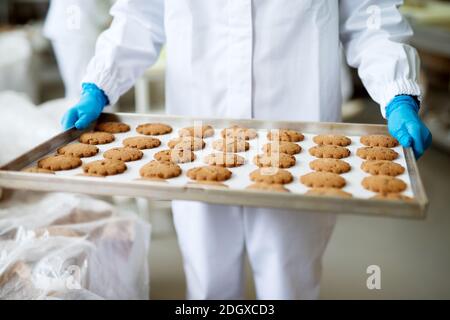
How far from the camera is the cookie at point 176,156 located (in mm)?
1336

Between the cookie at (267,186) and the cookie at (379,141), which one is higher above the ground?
the cookie at (379,141)

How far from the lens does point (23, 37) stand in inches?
150

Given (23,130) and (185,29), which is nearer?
(185,29)

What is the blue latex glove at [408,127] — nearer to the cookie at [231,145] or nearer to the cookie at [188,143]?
the cookie at [231,145]

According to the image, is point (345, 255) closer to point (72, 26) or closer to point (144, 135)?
point (144, 135)

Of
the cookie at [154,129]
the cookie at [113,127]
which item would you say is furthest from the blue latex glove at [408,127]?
the cookie at [113,127]

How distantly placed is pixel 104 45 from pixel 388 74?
0.90 meters

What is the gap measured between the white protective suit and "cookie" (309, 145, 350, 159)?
177mm

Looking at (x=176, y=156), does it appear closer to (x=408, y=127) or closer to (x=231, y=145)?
(x=231, y=145)

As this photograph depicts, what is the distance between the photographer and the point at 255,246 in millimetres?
1572

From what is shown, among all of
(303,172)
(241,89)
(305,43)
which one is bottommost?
(303,172)

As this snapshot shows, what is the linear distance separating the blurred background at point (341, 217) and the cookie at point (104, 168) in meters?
0.31
